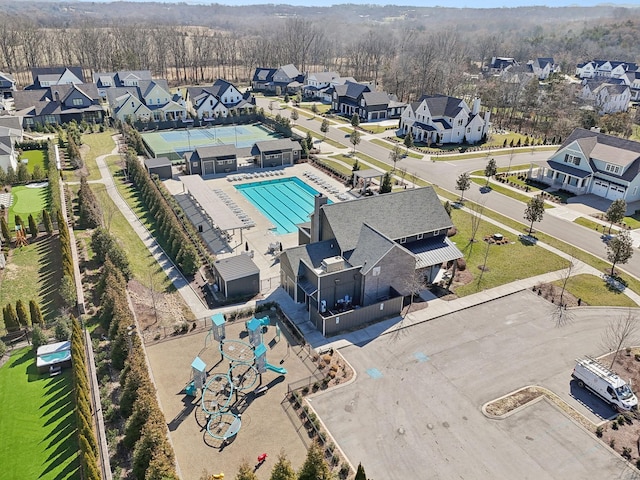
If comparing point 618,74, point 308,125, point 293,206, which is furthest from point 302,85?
point 618,74

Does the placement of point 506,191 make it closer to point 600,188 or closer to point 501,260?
point 600,188

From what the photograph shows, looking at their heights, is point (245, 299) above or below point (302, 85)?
below

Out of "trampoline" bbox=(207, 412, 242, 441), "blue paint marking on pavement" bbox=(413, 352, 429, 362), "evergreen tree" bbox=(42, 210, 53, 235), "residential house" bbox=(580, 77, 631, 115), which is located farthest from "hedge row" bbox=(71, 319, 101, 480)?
"residential house" bbox=(580, 77, 631, 115)

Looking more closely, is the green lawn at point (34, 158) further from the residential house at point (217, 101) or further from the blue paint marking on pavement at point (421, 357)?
the blue paint marking on pavement at point (421, 357)

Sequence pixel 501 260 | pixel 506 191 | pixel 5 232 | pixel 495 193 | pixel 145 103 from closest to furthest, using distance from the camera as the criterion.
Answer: pixel 5 232 → pixel 501 260 → pixel 495 193 → pixel 506 191 → pixel 145 103

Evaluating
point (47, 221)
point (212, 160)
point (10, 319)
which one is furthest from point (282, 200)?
point (10, 319)

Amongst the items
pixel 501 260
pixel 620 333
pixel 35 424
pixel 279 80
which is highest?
pixel 279 80

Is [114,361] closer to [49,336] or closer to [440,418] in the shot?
[49,336]
